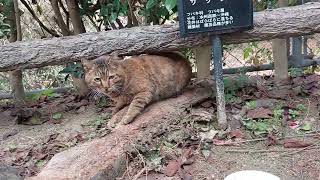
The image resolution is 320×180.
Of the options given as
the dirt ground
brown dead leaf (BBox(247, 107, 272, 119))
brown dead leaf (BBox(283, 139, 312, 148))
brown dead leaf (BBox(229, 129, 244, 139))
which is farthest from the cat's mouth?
brown dead leaf (BBox(283, 139, 312, 148))

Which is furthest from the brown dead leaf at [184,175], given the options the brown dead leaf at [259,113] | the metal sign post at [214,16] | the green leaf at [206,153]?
the metal sign post at [214,16]

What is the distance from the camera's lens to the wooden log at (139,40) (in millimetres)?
3832

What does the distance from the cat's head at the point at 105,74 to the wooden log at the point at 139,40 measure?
7.8 inches

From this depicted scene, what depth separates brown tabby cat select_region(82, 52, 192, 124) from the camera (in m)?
3.74

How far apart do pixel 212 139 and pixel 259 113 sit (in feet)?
1.85

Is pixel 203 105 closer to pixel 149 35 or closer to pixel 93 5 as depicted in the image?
pixel 149 35

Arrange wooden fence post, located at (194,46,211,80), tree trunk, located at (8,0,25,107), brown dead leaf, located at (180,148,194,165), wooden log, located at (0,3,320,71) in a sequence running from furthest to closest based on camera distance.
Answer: tree trunk, located at (8,0,25,107) < wooden fence post, located at (194,46,211,80) < wooden log, located at (0,3,320,71) < brown dead leaf, located at (180,148,194,165)

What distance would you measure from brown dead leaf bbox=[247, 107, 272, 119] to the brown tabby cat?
2.42 ft

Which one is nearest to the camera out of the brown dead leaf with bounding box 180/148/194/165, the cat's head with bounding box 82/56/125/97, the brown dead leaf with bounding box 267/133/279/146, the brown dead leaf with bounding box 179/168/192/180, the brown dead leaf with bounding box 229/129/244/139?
the brown dead leaf with bounding box 179/168/192/180

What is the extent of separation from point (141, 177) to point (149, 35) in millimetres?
1343

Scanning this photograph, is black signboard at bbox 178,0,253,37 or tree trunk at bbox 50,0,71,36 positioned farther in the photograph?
tree trunk at bbox 50,0,71,36

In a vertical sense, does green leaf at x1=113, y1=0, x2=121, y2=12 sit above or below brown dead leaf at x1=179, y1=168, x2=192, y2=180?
above

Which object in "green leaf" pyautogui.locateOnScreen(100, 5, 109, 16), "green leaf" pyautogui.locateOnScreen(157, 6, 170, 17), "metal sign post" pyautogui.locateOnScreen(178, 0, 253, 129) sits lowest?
"metal sign post" pyautogui.locateOnScreen(178, 0, 253, 129)

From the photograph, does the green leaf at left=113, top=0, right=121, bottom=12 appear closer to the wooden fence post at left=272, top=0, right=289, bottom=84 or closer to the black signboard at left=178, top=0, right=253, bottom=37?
the black signboard at left=178, top=0, right=253, bottom=37
